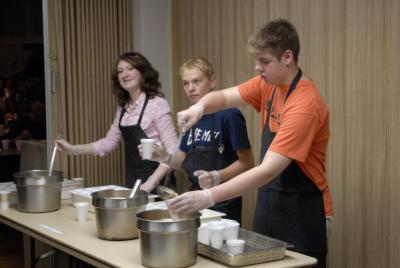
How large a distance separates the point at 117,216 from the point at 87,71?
224cm

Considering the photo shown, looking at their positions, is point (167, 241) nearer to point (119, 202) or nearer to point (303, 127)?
point (119, 202)

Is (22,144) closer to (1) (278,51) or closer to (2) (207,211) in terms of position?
(2) (207,211)

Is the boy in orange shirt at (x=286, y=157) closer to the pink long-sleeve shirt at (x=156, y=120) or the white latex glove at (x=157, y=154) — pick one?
the white latex glove at (x=157, y=154)

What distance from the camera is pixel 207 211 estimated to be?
9.84 feet

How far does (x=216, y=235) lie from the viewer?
2.49 meters

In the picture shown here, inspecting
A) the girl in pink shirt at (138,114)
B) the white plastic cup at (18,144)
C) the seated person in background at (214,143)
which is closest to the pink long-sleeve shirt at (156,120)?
the girl in pink shirt at (138,114)

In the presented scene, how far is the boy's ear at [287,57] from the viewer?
8.55ft

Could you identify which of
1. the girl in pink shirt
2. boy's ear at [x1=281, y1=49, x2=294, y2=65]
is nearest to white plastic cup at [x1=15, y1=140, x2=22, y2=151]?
the girl in pink shirt

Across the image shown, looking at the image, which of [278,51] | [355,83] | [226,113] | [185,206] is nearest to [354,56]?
[355,83]

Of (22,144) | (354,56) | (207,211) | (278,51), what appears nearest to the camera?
(278,51)

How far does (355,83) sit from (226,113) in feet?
2.61

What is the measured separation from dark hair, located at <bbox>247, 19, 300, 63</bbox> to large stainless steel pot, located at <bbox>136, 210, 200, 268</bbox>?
755mm

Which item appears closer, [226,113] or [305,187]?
[305,187]

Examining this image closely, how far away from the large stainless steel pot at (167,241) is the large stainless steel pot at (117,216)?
0.39m
